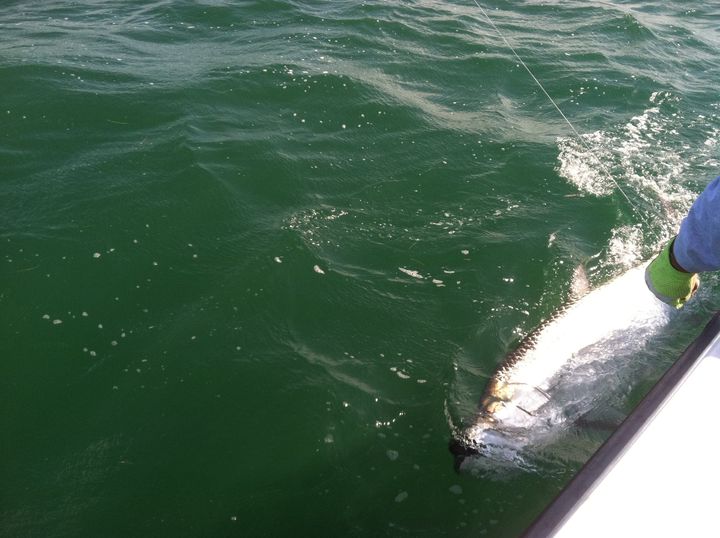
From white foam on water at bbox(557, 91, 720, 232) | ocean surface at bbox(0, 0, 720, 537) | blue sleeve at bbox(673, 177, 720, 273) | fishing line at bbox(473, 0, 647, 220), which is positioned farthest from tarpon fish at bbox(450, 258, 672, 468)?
white foam on water at bbox(557, 91, 720, 232)

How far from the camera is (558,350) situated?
4449 millimetres

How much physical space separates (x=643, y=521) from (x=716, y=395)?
2.66 feet

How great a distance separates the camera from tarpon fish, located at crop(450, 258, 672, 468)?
401cm

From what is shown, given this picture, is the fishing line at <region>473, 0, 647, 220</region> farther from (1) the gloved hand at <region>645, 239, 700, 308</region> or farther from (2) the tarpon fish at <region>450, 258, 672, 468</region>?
(1) the gloved hand at <region>645, 239, 700, 308</region>

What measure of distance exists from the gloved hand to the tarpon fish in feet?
1.49

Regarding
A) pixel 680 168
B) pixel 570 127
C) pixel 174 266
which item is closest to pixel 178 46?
pixel 174 266

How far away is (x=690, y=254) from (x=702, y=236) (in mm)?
237

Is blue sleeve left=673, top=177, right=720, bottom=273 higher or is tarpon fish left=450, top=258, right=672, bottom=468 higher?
blue sleeve left=673, top=177, right=720, bottom=273

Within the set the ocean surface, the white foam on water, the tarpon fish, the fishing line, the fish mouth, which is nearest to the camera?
the ocean surface

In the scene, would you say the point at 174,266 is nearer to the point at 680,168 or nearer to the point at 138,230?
the point at 138,230

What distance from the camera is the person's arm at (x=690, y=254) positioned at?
3139 millimetres

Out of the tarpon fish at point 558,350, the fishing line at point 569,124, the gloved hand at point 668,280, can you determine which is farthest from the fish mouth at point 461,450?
the fishing line at point 569,124

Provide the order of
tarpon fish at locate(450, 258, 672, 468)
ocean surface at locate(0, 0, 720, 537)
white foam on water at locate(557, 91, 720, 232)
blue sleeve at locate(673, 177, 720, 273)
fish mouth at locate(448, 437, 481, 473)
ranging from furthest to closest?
white foam on water at locate(557, 91, 720, 232), tarpon fish at locate(450, 258, 672, 468), fish mouth at locate(448, 437, 481, 473), ocean surface at locate(0, 0, 720, 537), blue sleeve at locate(673, 177, 720, 273)

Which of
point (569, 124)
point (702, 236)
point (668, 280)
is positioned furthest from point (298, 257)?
point (569, 124)
